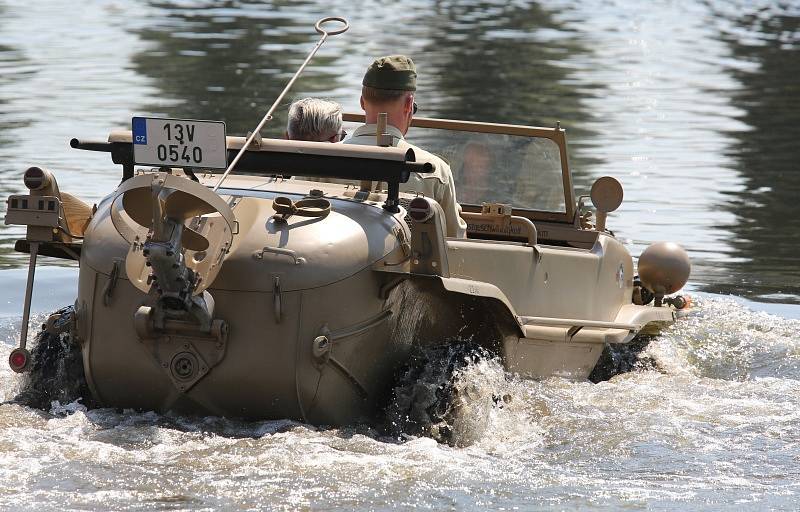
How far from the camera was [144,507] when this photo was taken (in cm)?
636

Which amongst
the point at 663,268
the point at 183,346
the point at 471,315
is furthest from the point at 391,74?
the point at 663,268

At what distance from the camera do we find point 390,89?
859 centimetres

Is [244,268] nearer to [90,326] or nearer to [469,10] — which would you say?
[90,326]

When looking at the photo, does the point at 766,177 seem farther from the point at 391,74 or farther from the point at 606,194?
the point at 391,74

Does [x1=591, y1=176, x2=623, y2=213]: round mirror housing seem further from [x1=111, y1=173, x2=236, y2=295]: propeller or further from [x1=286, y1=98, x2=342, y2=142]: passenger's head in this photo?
[x1=111, y1=173, x2=236, y2=295]: propeller

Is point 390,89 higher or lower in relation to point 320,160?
higher

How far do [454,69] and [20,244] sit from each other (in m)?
21.7

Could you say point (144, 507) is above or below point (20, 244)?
below

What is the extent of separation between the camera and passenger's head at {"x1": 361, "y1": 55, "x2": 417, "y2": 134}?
857cm

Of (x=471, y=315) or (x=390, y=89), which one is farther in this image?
(x=390, y=89)

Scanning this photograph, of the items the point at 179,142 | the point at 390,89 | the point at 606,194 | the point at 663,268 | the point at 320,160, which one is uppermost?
the point at 390,89

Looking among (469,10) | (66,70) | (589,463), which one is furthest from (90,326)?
(469,10)

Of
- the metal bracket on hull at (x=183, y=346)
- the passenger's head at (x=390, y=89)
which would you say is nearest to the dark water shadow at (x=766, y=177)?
the passenger's head at (x=390, y=89)

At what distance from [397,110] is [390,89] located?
0.12 m
